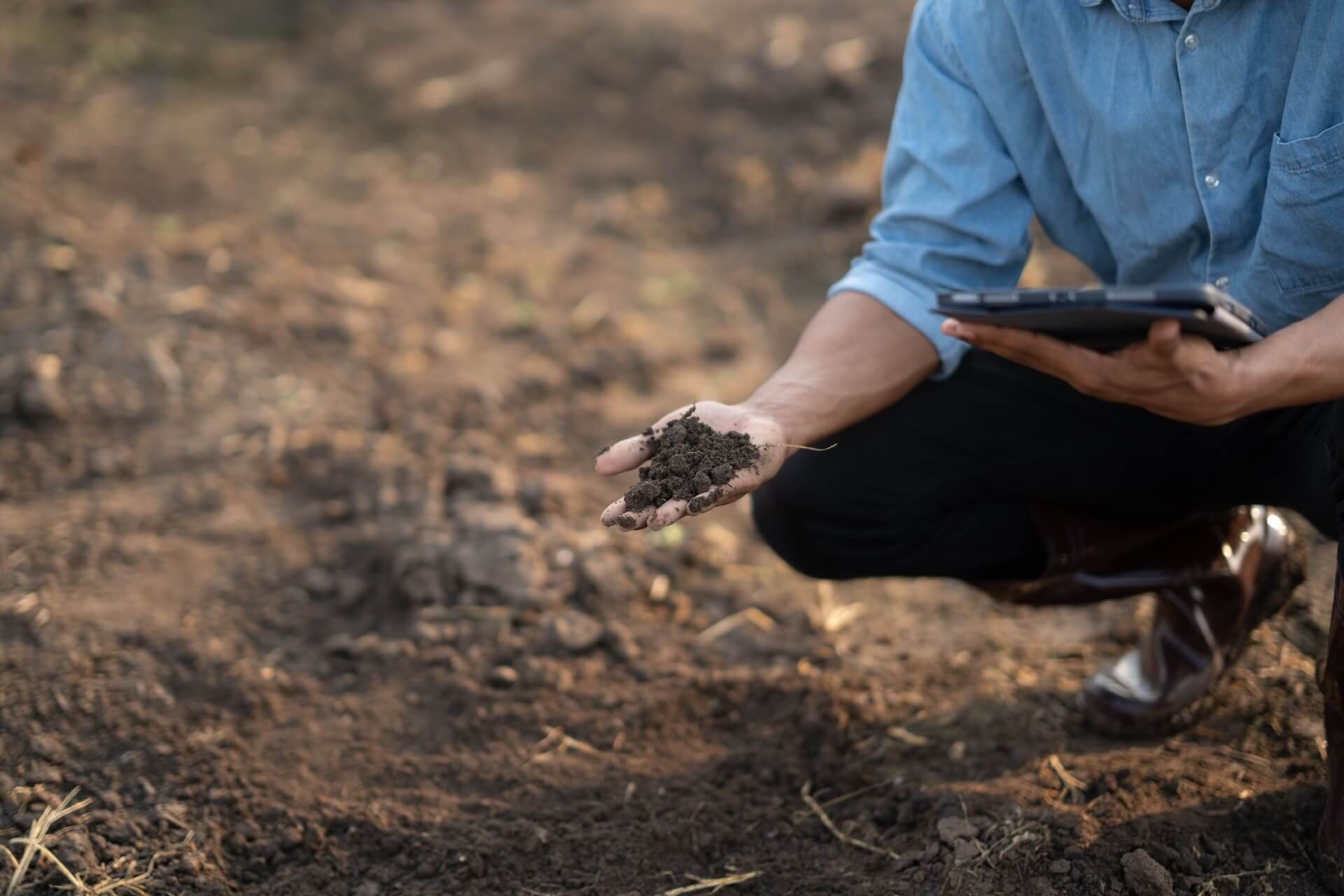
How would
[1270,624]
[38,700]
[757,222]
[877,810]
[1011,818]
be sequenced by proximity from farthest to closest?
1. [757,222]
2. [1270,624]
3. [38,700]
4. [877,810]
5. [1011,818]

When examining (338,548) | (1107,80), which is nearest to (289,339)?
(338,548)

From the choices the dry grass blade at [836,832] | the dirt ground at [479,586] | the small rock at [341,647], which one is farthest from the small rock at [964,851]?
the small rock at [341,647]

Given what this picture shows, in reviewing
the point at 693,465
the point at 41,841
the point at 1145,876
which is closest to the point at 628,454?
the point at 693,465

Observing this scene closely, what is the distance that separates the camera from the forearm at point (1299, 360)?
1.55m

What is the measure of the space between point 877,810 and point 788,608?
0.76 metres

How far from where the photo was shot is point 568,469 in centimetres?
321

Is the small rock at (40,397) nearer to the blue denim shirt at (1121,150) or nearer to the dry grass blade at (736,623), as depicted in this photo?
the dry grass blade at (736,623)

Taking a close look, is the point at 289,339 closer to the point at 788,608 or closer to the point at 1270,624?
the point at 788,608

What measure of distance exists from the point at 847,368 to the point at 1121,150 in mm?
539

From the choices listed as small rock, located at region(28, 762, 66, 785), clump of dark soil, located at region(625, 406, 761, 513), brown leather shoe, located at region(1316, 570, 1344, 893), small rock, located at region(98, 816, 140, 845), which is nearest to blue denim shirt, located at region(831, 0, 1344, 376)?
clump of dark soil, located at region(625, 406, 761, 513)

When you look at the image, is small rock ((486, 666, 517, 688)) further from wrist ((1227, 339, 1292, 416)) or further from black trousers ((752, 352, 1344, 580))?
wrist ((1227, 339, 1292, 416))

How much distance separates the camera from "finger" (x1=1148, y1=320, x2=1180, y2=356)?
146 centimetres

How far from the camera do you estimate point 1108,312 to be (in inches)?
56.7

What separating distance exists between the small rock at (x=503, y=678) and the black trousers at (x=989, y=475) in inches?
24.4
